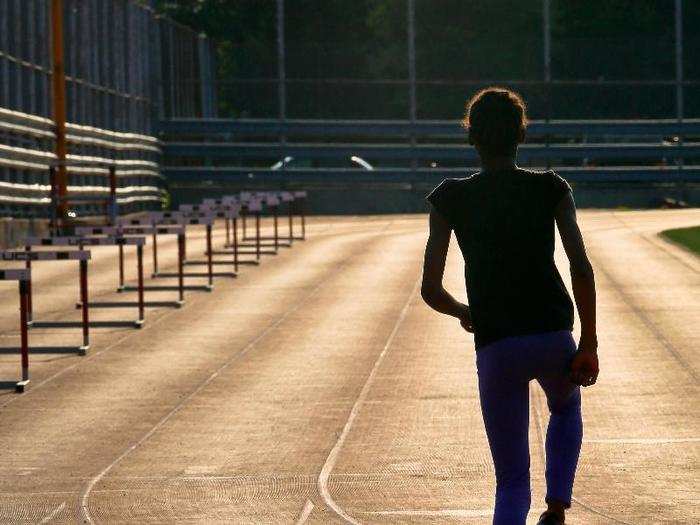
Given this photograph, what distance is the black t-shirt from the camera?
6438 millimetres

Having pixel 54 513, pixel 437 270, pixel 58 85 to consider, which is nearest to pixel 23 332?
pixel 54 513

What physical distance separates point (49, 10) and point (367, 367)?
25.9 m

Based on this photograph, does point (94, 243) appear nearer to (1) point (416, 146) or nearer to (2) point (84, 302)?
(2) point (84, 302)

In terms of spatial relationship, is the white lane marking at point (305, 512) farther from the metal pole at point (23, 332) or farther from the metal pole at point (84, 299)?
the metal pole at point (84, 299)

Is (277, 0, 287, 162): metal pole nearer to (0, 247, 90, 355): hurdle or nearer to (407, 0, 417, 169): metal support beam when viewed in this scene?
(407, 0, 417, 169): metal support beam

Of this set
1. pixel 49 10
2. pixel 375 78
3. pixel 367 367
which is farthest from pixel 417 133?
pixel 367 367

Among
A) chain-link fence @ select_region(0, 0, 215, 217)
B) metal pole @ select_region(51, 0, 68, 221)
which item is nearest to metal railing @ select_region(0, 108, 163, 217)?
chain-link fence @ select_region(0, 0, 215, 217)

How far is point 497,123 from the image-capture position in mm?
6539

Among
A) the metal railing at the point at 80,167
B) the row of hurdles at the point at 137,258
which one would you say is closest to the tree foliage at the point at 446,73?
the metal railing at the point at 80,167

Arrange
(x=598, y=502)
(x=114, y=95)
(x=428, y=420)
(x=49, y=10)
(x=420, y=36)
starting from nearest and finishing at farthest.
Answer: (x=598, y=502), (x=428, y=420), (x=49, y=10), (x=114, y=95), (x=420, y=36)

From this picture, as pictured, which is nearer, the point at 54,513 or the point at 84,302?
the point at 54,513

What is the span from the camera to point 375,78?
196 ft

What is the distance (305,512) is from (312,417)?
11.9 feet

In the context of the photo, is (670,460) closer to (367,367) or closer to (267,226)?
(367,367)
